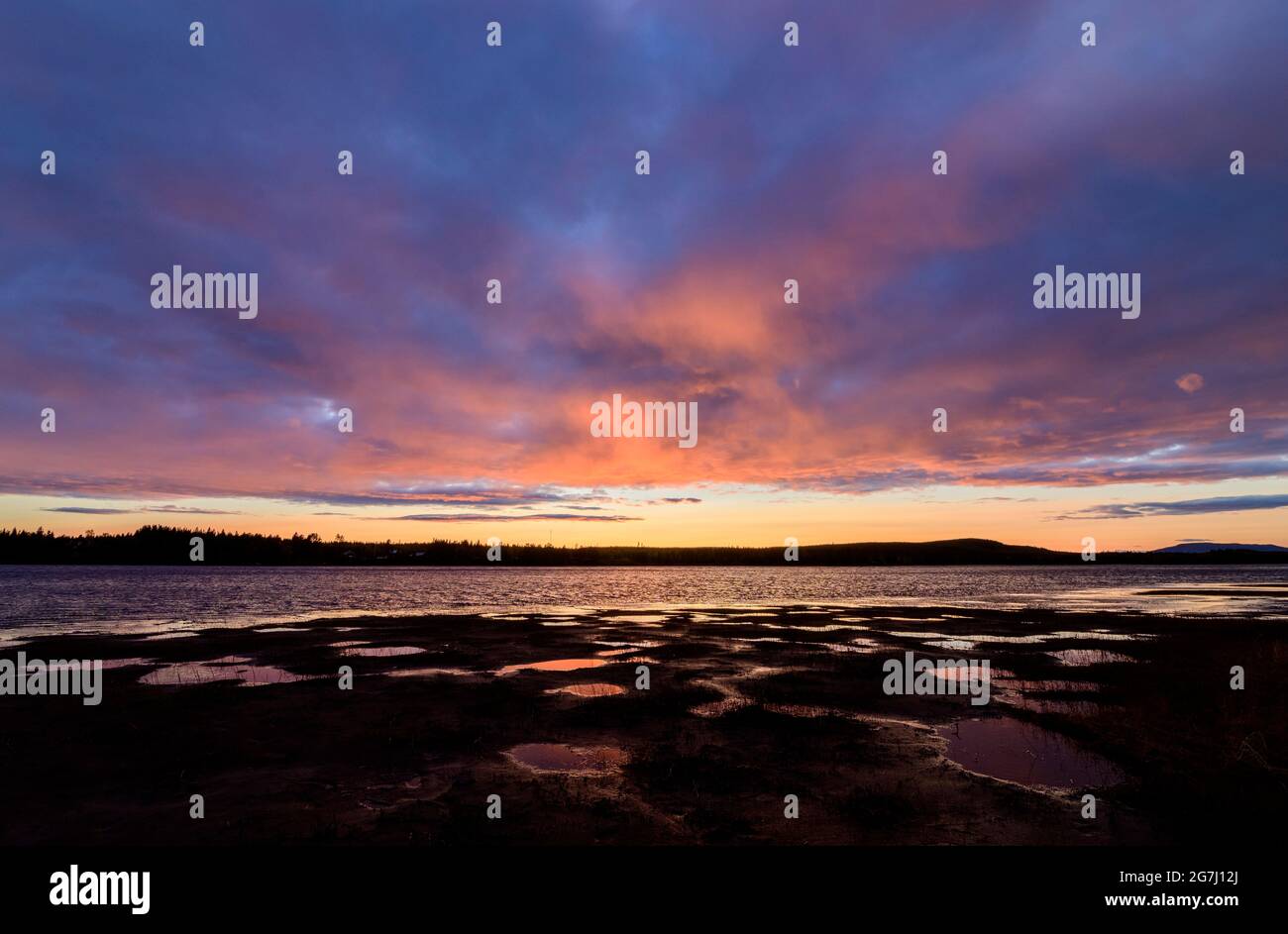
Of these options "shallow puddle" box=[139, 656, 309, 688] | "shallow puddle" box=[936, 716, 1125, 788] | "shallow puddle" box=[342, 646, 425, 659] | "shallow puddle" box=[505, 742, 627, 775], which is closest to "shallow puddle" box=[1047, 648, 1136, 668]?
"shallow puddle" box=[936, 716, 1125, 788]

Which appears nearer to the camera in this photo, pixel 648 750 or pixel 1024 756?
pixel 1024 756

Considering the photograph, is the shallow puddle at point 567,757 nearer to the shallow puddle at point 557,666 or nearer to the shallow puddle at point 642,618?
the shallow puddle at point 557,666

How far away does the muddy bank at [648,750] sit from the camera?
11.8 metres

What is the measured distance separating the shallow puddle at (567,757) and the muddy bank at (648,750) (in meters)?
0.10

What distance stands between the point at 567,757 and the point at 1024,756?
12.1 metres

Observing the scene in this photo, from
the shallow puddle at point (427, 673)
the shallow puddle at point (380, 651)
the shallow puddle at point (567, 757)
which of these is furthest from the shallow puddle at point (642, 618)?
the shallow puddle at point (567, 757)

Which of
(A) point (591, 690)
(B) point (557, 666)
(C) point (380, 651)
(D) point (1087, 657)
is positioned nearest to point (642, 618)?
(C) point (380, 651)

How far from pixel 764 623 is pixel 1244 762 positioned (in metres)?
36.1

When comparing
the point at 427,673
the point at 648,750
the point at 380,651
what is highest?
the point at 648,750

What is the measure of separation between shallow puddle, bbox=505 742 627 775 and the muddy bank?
0.34 feet

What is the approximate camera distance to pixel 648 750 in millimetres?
16703

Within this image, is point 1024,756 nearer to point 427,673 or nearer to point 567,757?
point 567,757

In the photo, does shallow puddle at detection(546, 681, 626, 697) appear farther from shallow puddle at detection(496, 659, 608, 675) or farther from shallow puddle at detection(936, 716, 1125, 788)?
shallow puddle at detection(936, 716, 1125, 788)
